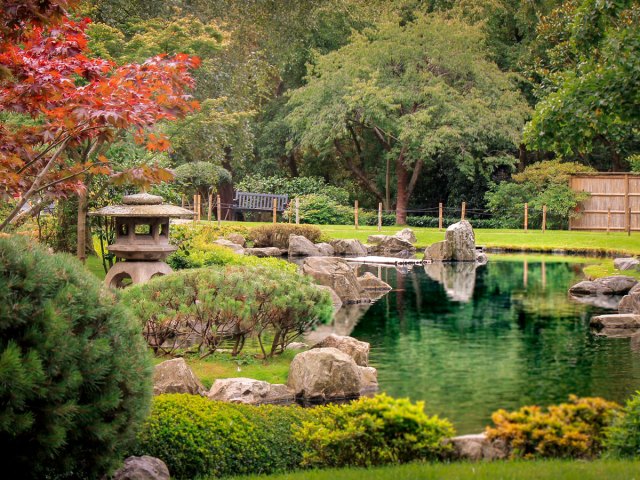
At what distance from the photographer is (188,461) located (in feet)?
22.9

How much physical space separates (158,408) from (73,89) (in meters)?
3.10

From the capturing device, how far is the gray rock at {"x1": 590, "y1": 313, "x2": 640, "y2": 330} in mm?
16584

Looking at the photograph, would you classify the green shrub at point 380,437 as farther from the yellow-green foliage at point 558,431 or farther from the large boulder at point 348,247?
the large boulder at point 348,247

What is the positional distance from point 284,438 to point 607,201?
33.9 m

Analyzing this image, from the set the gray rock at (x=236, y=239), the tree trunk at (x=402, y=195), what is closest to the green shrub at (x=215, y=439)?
the gray rock at (x=236, y=239)

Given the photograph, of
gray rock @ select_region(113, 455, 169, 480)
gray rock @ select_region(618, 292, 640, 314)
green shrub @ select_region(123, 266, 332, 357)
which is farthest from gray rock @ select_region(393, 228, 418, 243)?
gray rock @ select_region(113, 455, 169, 480)

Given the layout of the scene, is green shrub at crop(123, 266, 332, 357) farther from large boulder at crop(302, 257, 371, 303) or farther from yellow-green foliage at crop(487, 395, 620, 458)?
large boulder at crop(302, 257, 371, 303)

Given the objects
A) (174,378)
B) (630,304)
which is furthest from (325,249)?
(174,378)

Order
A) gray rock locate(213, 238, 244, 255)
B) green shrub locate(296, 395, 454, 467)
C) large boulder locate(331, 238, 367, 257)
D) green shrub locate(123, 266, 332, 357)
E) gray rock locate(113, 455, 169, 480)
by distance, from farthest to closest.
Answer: large boulder locate(331, 238, 367, 257)
gray rock locate(213, 238, 244, 255)
green shrub locate(123, 266, 332, 357)
green shrub locate(296, 395, 454, 467)
gray rock locate(113, 455, 169, 480)

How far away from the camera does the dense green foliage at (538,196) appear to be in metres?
38.5

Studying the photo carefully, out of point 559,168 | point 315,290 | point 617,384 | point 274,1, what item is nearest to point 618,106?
point 617,384

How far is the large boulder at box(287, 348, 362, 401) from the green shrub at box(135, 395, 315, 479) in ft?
10.6

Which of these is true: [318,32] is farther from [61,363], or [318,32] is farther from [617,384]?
[61,363]

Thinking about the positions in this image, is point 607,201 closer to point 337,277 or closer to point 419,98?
point 419,98
